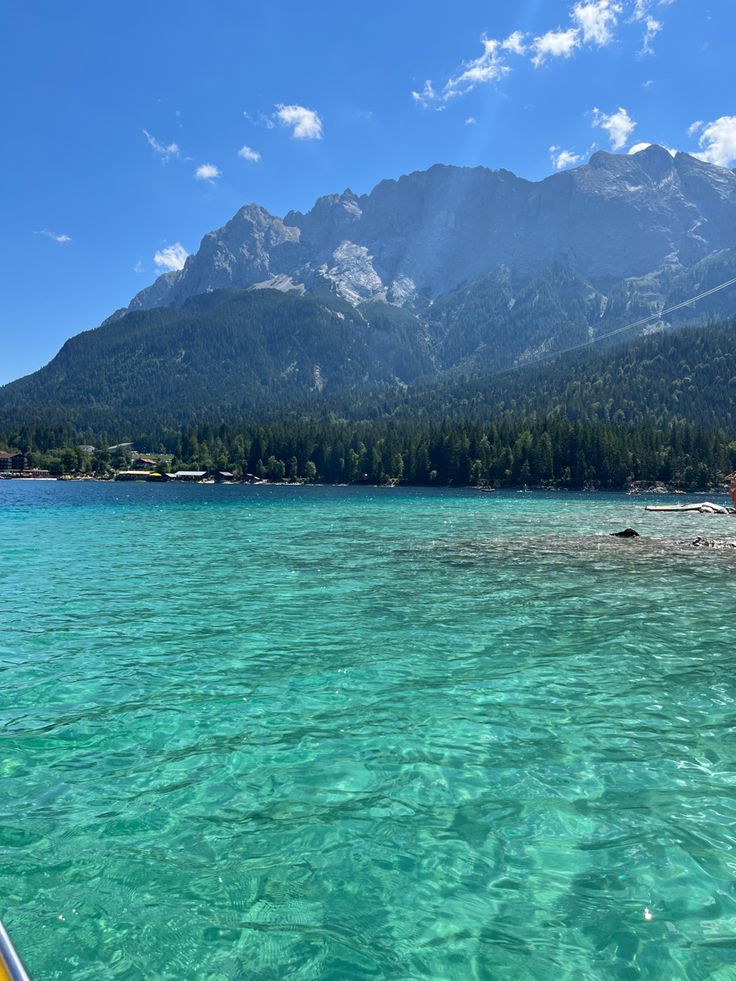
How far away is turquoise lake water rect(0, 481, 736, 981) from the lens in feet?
23.0

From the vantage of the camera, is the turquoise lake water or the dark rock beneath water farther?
the dark rock beneath water

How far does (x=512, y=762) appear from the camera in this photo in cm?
1139

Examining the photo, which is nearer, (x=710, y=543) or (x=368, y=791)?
(x=368, y=791)

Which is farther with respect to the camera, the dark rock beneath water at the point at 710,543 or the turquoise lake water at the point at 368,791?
the dark rock beneath water at the point at 710,543

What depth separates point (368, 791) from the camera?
1037 cm

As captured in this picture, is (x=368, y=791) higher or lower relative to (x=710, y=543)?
lower

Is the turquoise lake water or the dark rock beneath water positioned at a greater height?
the dark rock beneath water

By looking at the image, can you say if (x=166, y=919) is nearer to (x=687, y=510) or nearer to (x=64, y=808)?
(x=64, y=808)

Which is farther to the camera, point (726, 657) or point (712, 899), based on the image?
point (726, 657)

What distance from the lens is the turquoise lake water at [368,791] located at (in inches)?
277

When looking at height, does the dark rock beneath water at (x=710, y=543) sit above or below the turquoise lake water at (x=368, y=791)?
above

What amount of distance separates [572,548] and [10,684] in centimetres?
4018

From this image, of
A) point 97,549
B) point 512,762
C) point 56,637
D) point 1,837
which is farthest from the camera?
point 97,549

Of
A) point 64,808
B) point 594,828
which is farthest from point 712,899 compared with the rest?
point 64,808
